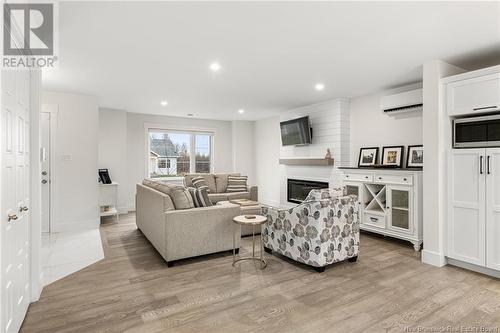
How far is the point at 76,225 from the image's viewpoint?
4992 mm

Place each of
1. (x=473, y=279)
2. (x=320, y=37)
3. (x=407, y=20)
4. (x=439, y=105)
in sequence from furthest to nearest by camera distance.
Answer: (x=439, y=105), (x=473, y=279), (x=320, y=37), (x=407, y=20)

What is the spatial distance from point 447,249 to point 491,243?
0.44 metres

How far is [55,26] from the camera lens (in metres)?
2.47

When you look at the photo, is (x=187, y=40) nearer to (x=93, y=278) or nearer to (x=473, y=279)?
(x=93, y=278)

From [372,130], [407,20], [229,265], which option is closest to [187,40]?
[407,20]

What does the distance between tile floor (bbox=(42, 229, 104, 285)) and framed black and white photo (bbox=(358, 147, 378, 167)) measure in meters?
4.37

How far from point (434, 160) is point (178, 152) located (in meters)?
5.95

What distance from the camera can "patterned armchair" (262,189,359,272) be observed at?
304 cm

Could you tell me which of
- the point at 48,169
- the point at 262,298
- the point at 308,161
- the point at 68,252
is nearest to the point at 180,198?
the point at 262,298

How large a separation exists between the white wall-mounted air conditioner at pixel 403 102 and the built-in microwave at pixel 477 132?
3.17 ft

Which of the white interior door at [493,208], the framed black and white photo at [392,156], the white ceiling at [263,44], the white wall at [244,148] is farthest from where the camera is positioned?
the white wall at [244,148]

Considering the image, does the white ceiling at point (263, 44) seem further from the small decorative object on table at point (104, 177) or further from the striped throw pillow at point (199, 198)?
the small decorative object on table at point (104, 177)

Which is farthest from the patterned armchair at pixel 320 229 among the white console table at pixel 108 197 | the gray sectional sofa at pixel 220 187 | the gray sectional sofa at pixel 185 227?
the white console table at pixel 108 197

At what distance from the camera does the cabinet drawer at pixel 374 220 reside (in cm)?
430
